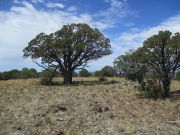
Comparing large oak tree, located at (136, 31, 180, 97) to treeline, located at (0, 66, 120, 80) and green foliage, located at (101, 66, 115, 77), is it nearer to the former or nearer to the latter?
treeline, located at (0, 66, 120, 80)

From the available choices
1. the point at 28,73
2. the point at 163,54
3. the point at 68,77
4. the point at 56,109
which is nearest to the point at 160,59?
the point at 163,54

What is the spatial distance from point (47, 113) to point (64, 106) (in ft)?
8.55

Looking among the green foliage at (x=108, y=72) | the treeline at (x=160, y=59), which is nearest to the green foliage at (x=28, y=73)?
the green foliage at (x=108, y=72)

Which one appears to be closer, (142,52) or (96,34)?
(142,52)

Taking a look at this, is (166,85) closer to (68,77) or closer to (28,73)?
(68,77)

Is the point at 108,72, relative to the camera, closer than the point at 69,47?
No

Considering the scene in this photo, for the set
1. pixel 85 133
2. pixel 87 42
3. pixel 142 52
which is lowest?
pixel 85 133

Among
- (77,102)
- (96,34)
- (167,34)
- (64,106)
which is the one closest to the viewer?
(64,106)

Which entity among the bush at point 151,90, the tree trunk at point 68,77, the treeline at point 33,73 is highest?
the treeline at point 33,73

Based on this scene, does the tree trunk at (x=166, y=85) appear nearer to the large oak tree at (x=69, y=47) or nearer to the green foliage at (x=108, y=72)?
the large oak tree at (x=69, y=47)

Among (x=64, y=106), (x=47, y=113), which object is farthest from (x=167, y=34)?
(x=47, y=113)

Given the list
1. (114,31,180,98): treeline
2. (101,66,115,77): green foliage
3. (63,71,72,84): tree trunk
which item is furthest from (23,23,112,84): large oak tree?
(101,66,115,77): green foliage

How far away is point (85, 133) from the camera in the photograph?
19.8 m

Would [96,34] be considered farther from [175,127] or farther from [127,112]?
[175,127]
